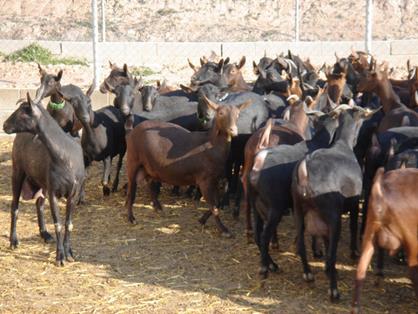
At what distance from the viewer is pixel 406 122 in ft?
30.3

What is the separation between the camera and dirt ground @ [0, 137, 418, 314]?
6.68 metres

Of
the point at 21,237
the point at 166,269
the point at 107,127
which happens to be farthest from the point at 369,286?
the point at 107,127

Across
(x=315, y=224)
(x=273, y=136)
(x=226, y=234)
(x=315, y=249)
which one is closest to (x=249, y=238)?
(x=226, y=234)

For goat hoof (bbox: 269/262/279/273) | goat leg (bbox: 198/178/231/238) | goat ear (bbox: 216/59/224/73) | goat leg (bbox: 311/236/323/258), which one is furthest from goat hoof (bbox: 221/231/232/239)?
goat ear (bbox: 216/59/224/73)

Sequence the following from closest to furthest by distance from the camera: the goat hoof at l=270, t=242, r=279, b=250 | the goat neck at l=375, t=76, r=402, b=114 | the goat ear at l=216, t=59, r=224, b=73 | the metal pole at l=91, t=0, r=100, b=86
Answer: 1. the goat hoof at l=270, t=242, r=279, b=250
2. the goat neck at l=375, t=76, r=402, b=114
3. the goat ear at l=216, t=59, r=224, b=73
4. the metal pole at l=91, t=0, r=100, b=86

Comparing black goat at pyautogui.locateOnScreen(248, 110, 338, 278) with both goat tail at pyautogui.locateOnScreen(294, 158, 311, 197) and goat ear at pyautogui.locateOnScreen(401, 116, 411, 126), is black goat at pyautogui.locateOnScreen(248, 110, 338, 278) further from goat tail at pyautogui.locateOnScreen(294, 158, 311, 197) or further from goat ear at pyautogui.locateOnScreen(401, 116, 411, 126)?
goat ear at pyautogui.locateOnScreen(401, 116, 411, 126)

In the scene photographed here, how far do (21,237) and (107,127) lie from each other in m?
2.45

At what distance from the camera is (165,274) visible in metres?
7.49

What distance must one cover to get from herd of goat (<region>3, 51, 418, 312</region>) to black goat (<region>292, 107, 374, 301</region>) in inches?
0.4

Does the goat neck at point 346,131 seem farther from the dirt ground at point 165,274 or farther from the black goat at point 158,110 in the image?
the black goat at point 158,110

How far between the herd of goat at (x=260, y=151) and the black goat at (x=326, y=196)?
0.04 ft

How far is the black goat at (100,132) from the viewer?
10.3m

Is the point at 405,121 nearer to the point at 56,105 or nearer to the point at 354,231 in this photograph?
the point at 354,231

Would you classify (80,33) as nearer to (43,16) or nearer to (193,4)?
(43,16)
